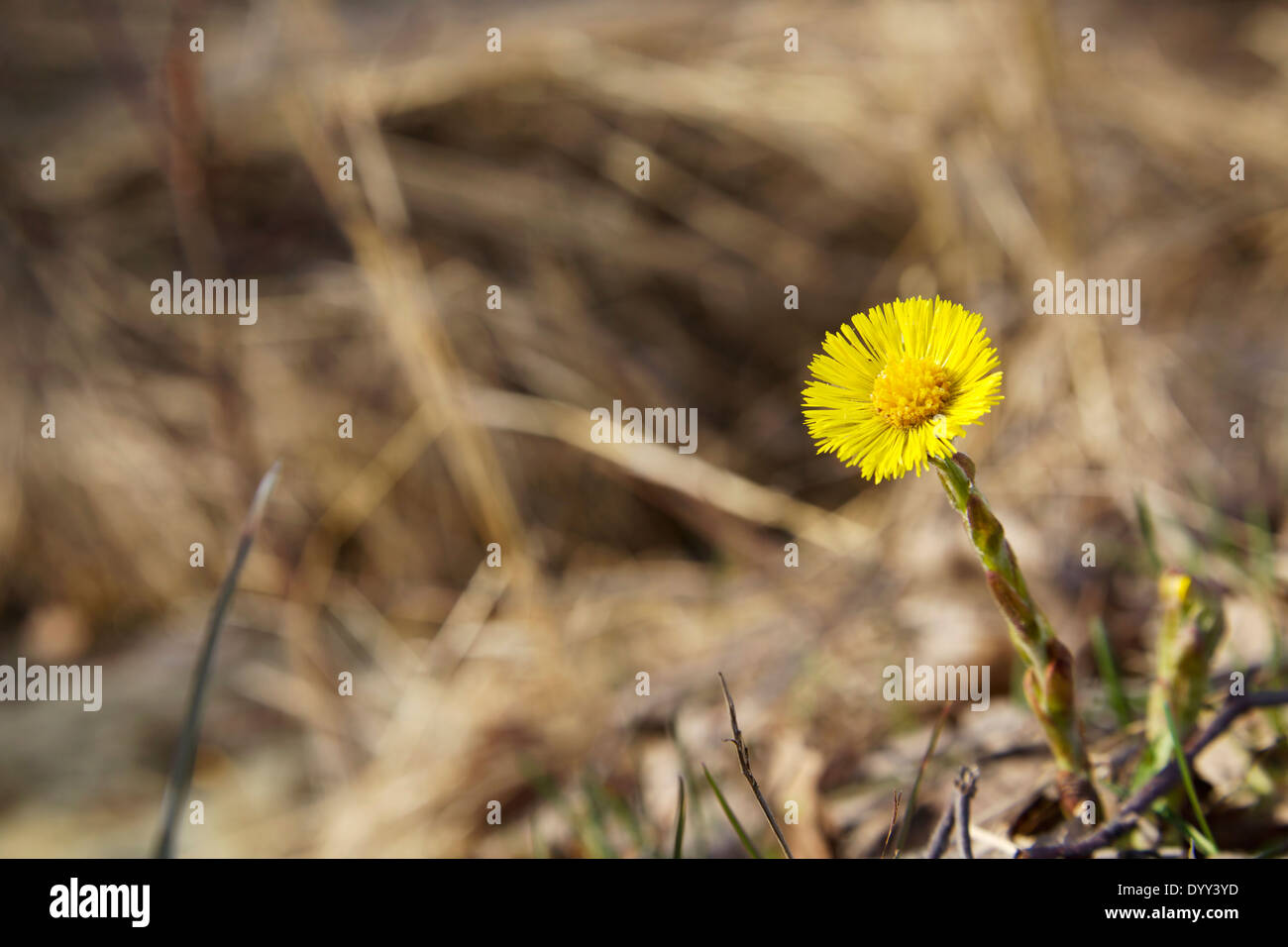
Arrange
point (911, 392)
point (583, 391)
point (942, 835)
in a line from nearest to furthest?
point (911, 392) < point (942, 835) < point (583, 391)

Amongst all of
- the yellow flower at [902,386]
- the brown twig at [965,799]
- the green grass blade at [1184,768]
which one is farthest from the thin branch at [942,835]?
the yellow flower at [902,386]

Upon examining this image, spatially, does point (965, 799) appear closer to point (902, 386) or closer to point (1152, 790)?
point (1152, 790)

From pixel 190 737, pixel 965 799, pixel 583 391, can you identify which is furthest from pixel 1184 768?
pixel 583 391

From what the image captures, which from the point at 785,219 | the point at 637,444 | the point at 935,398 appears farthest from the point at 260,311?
the point at 935,398

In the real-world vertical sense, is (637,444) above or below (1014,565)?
above

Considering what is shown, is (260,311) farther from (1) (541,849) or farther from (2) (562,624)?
(1) (541,849)

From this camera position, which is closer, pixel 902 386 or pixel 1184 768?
pixel 902 386

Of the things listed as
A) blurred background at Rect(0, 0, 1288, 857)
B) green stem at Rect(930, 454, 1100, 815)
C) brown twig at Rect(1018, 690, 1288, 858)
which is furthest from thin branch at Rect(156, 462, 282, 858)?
brown twig at Rect(1018, 690, 1288, 858)
